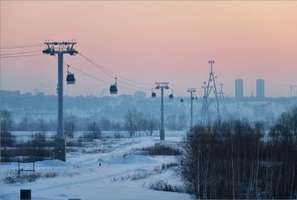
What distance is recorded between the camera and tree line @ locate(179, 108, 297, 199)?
64.3 ft

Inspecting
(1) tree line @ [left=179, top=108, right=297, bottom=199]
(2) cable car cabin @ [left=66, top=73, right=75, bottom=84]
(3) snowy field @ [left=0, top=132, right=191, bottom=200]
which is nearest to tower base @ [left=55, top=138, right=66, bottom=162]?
(3) snowy field @ [left=0, top=132, right=191, bottom=200]

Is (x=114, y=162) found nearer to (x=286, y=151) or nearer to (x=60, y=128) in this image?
(x=60, y=128)

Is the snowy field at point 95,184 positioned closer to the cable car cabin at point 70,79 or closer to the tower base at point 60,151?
the tower base at point 60,151

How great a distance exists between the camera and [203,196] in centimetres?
1906

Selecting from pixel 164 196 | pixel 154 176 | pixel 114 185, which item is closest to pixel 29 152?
pixel 154 176

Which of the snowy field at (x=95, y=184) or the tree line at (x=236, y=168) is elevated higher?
the tree line at (x=236, y=168)

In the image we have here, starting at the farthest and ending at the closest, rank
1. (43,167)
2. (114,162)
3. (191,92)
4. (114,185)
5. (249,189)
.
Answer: (191,92)
(114,162)
(43,167)
(114,185)
(249,189)

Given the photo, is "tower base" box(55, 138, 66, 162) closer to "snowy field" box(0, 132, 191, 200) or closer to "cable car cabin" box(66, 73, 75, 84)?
"snowy field" box(0, 132, 191, 200)

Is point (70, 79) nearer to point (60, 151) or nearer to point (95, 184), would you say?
point (60, 151)

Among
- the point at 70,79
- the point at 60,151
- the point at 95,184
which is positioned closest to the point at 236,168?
the point at 95,184

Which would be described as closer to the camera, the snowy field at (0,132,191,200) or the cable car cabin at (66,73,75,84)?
the snowy field at (0,132,191,200)

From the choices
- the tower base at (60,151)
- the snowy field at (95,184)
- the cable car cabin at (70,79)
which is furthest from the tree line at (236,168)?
the tower base at (60,151)

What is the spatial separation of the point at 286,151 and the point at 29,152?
3530 centimetres

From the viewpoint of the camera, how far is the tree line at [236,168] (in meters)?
19.6
